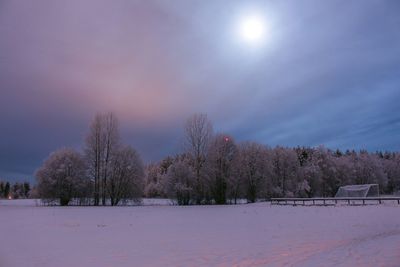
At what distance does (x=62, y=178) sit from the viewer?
7025 centimetres

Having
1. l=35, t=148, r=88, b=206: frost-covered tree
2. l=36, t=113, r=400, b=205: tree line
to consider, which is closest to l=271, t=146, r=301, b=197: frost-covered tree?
l=36, t=113, r=400, b=205: tree line

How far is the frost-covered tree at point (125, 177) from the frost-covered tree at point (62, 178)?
18.3ft

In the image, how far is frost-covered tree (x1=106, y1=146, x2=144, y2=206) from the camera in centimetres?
7100

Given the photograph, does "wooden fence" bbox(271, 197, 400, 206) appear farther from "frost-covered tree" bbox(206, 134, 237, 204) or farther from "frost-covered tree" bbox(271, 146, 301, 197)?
"frost-covered tree" bbox(271, 146, 301, 197)

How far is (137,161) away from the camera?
73.6 m

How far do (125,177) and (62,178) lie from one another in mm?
11656

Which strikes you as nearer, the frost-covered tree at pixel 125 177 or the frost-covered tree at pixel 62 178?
the frost-covered tree at pixel 62 178

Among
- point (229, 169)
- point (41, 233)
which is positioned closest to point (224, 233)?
point (41, 233)

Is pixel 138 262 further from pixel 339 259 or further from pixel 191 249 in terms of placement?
pixel 339 259

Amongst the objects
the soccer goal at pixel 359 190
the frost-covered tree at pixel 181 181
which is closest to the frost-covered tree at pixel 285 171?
the soccer goal at pixel 359 190

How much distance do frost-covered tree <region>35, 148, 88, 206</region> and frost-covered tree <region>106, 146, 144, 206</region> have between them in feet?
18.3

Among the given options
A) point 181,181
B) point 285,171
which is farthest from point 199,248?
point 285,171

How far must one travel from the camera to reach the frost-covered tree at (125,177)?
7100 centimetres

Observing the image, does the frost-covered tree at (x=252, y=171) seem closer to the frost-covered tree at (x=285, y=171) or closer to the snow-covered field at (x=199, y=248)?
the frost-covered tree at (x=285, y=171)
